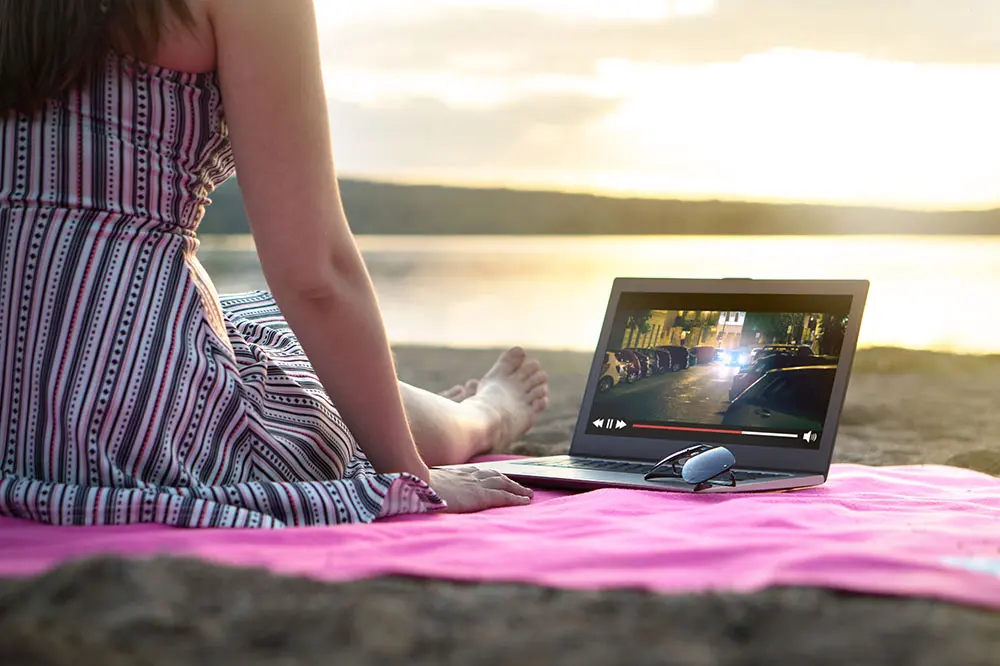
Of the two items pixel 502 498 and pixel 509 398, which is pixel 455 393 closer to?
pixel 509 398

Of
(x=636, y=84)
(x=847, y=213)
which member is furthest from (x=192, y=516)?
(x=847, y=213)

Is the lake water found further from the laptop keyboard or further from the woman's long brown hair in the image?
the woman's long brown hair

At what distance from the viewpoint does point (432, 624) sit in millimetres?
601

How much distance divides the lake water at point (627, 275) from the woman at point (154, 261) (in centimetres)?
155

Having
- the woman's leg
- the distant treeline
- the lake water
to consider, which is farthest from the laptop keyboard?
the distant treeline

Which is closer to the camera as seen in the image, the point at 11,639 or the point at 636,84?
the point at 11,639

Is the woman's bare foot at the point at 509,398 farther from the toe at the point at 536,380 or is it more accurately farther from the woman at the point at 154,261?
the woman at the point at 154,261

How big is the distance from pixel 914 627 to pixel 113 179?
2.83 feet

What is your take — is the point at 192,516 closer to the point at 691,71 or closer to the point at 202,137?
the point at 202,137

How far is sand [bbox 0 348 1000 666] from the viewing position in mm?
545

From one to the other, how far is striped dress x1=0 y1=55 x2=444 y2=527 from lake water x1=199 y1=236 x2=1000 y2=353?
1.60 metres

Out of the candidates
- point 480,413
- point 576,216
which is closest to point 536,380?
point 480,413

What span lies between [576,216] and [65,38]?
232 inches

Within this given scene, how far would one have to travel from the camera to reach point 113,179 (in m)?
1.05
